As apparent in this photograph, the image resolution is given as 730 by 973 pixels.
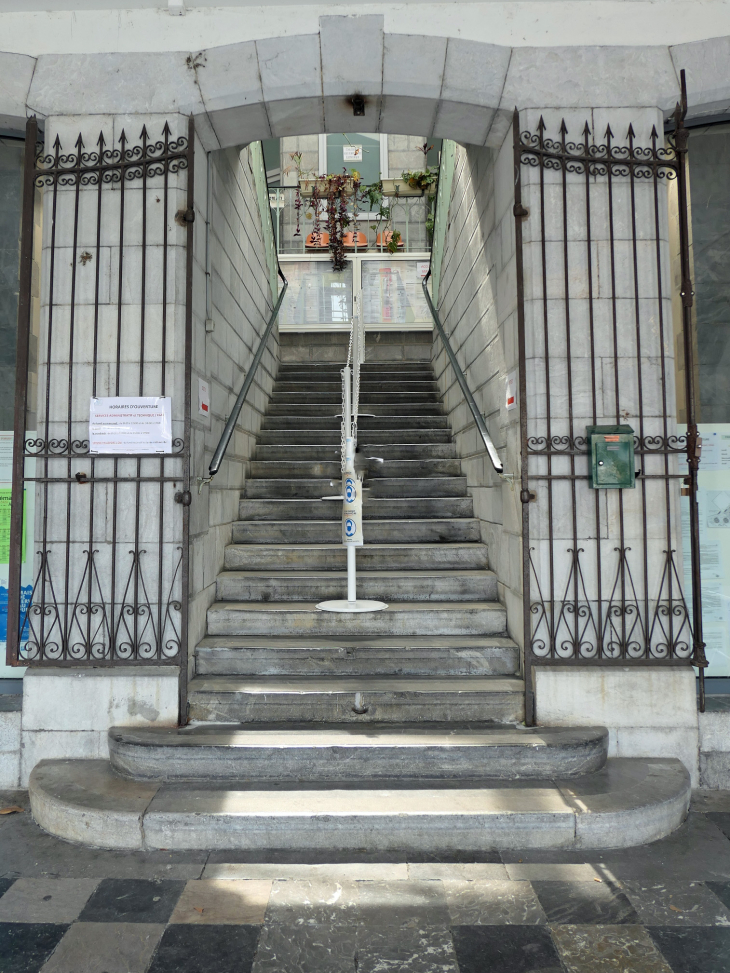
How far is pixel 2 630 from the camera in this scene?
3.80m

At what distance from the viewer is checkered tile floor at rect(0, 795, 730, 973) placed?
6.65 feet

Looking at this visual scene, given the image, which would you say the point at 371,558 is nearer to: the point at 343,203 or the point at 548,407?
the point at 548,407

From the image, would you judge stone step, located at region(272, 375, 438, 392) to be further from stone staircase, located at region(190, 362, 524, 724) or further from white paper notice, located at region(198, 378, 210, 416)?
white paper notice, located at region(198, 378, 210, 416)

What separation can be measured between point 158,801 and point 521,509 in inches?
84.6

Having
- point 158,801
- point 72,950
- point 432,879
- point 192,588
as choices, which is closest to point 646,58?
point 192,588

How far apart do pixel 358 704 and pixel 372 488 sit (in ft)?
7.06

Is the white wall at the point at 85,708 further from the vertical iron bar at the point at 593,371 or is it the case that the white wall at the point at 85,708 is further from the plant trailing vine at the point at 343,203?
the plant trailing vine at the point at 343,203

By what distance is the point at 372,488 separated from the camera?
16.8ft

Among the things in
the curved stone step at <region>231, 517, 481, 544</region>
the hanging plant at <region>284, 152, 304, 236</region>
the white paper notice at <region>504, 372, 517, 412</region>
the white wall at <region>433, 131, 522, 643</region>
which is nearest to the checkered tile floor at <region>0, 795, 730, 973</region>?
the white wall at <region>433, 131, 522, 643</region>

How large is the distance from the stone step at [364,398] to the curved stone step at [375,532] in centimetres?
183

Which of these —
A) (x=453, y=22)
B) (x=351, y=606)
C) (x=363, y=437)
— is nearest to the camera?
(x=453, y=22)

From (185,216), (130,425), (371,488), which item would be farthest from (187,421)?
(371,488)

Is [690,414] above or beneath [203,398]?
beneath

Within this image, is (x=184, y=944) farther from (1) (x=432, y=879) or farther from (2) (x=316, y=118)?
(2) (x=316, y=118)
